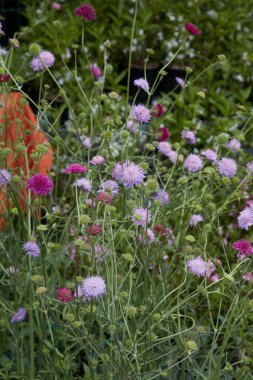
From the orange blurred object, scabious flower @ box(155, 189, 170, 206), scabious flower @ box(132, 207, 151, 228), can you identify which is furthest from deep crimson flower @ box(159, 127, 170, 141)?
scabious flower @ box(132, 207, 151, 228)

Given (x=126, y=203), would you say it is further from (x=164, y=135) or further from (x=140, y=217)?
(x=164, y=135)

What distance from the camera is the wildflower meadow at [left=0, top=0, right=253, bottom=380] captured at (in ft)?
4.31

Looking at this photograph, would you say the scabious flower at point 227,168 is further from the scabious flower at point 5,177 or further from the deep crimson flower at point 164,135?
the deep crimson flower at point 164,135

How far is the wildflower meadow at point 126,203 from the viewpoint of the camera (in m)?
1.31

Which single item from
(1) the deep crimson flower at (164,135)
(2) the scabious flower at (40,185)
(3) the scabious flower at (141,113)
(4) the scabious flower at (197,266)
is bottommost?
(1) the deep crimson flower at (164,135)

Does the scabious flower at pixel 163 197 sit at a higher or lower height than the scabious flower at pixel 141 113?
lower

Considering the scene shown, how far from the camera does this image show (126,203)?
1.42 m

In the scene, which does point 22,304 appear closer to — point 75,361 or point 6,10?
point 75,361

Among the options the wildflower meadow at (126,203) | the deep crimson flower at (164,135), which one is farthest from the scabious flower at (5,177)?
the deep crimson flower at (164,135)

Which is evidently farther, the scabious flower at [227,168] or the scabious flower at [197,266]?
the scabious flower at [227,168]

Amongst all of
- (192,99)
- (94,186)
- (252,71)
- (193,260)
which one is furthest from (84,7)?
(252,71)

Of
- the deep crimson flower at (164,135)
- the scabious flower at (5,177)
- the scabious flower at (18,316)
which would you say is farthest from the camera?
the deep crimson flower at (164,135)

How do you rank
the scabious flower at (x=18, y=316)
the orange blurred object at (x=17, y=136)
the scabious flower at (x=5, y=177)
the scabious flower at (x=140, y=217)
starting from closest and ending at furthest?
1. the scabious flower at (x=140, y=217)
2. the scabious flower at (x=5, y=177)
3. the scabious flower at (x=18, y=316)
4. the orange blurred object at (x=17, y=136)

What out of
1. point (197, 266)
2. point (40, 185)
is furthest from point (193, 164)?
point (40, 185)
